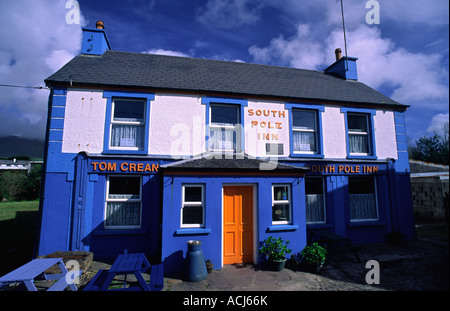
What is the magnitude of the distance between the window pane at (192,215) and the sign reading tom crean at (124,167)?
2062 millimetres

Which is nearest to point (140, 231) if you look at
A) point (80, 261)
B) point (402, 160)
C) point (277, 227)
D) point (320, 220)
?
point (80, 261)

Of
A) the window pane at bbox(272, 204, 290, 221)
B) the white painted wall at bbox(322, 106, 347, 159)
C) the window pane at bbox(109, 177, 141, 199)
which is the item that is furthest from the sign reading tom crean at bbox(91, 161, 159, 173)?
the white painted wall at bbox(322, 106, 347, 159)

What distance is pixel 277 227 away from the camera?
734 cm

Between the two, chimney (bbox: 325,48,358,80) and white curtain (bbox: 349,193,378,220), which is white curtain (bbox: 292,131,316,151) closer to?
white curtain (bbox: 349,193,378,220)

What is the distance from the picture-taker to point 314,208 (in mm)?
9297

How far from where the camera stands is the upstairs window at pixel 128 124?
8.48m

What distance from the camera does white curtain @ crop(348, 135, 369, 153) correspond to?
10164 mm

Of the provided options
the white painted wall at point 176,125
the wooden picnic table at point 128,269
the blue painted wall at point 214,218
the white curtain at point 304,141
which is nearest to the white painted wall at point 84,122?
the white painted wall at point 176,125

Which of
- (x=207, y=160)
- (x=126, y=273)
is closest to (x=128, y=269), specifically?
(x=126, y=273)

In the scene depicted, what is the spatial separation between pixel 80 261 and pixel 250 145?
665 cm

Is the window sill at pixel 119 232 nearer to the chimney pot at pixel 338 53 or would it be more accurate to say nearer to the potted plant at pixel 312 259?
the potted plant at pixel 312 259

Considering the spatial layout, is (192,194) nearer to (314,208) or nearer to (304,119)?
(314,208)
